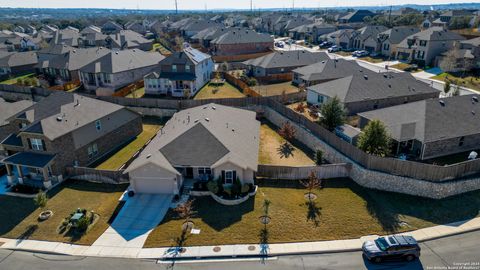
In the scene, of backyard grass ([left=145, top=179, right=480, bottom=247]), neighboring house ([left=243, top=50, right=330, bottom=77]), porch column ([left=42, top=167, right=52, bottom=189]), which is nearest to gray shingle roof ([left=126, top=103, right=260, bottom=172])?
backyard grass ([left=145, top=179, right=480, bottom=247])

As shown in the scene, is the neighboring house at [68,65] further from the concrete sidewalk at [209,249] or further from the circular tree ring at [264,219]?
the circular tree ring at [264,219]

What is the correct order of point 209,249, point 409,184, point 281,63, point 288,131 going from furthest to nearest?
point 281,63, point 288,131, point 409,184, point 209,249

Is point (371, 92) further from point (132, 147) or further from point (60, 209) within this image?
point (60, 209)

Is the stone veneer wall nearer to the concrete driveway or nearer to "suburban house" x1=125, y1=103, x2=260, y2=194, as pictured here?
"suburban house" x1=125, y1=103, x2=260, y2=194

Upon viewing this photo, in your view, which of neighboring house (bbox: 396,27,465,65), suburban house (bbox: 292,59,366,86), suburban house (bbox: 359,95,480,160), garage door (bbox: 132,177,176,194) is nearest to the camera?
garage door (bbox: 132,177,176,194)

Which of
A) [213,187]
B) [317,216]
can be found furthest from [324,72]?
[213,187]

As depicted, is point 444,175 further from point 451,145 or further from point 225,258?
point 225,258

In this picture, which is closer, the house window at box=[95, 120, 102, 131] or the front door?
the front door

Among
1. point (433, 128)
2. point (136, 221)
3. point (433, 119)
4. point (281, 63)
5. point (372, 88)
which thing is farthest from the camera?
point (281, 63)
